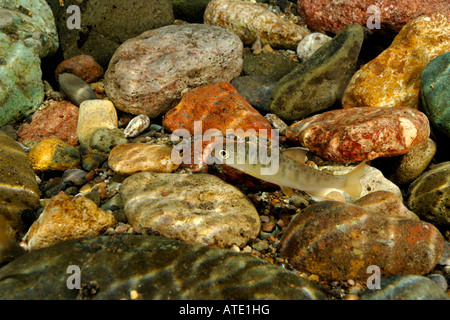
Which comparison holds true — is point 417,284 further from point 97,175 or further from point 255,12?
point 255,12

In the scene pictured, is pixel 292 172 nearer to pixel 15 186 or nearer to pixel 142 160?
pixel 142 160

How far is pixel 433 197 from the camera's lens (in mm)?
4516

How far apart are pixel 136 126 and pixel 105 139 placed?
2.16 feet

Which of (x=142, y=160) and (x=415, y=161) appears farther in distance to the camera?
(x=415, y=161)

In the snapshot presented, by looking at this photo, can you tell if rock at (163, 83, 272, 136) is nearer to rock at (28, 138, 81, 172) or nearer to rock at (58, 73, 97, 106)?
rock at (28, 138, 81, 172)

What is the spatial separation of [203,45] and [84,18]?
3.14m

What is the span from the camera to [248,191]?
5.05m

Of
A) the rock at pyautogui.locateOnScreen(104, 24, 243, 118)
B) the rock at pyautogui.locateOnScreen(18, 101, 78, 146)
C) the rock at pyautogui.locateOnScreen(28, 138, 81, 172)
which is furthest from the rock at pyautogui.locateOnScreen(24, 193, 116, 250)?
the rock at pyautogui.locateOnScreen(104, 24, 243, 118)

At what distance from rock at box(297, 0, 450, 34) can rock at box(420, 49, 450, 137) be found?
208 centimetres

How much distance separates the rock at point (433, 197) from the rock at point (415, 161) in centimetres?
29

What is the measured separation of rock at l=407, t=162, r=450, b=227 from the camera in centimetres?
438

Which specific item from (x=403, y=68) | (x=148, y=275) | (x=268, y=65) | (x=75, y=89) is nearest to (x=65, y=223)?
(x=148, y=275)

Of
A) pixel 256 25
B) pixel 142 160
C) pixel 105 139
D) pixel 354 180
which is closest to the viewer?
pixel 354 180

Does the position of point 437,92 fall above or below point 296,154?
above
